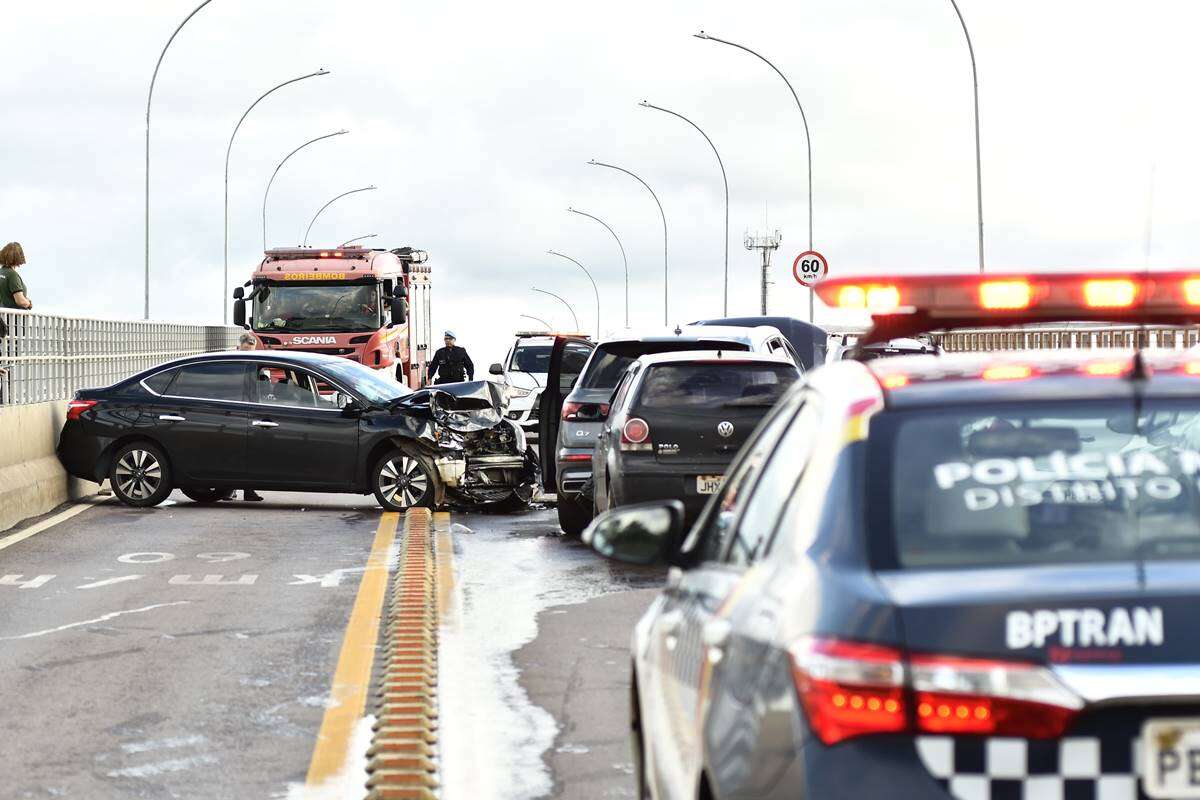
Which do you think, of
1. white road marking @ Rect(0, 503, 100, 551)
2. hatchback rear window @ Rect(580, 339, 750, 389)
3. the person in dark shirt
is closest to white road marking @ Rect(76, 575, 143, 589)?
white road marking @ Rect(0, 503, 100, 551)

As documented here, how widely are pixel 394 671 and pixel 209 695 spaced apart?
35.1 inches

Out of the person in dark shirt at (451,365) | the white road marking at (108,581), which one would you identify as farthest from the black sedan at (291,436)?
the person in dark shirt at (451,365)

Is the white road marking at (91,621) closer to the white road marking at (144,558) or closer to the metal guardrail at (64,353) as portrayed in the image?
the white road marking at (144,558)

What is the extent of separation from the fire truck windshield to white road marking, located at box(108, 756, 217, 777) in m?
29.2

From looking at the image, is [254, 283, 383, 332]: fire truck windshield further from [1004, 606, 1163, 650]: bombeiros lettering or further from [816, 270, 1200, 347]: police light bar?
[1004, 606, 1163, 650]: bombeiros lettering

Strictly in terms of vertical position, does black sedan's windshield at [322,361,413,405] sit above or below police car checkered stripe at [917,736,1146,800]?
above

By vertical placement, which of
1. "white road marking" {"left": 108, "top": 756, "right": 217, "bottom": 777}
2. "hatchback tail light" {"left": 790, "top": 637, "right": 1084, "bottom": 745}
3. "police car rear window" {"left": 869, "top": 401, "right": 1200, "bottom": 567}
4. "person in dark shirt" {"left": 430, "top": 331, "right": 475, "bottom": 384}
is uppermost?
"person in dark shirt" {"left": 430, "top": 331, "right": 475, "bottom": 384}

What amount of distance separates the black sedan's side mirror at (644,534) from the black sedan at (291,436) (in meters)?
15.4

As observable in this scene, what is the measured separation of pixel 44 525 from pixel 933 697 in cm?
1605

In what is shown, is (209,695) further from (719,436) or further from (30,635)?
(719,436)

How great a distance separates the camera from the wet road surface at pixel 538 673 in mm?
7305

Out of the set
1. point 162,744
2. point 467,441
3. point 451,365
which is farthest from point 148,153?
point 162,744

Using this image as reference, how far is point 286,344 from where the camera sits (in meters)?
36.2

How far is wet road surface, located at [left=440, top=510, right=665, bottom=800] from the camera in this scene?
7.30 meters
